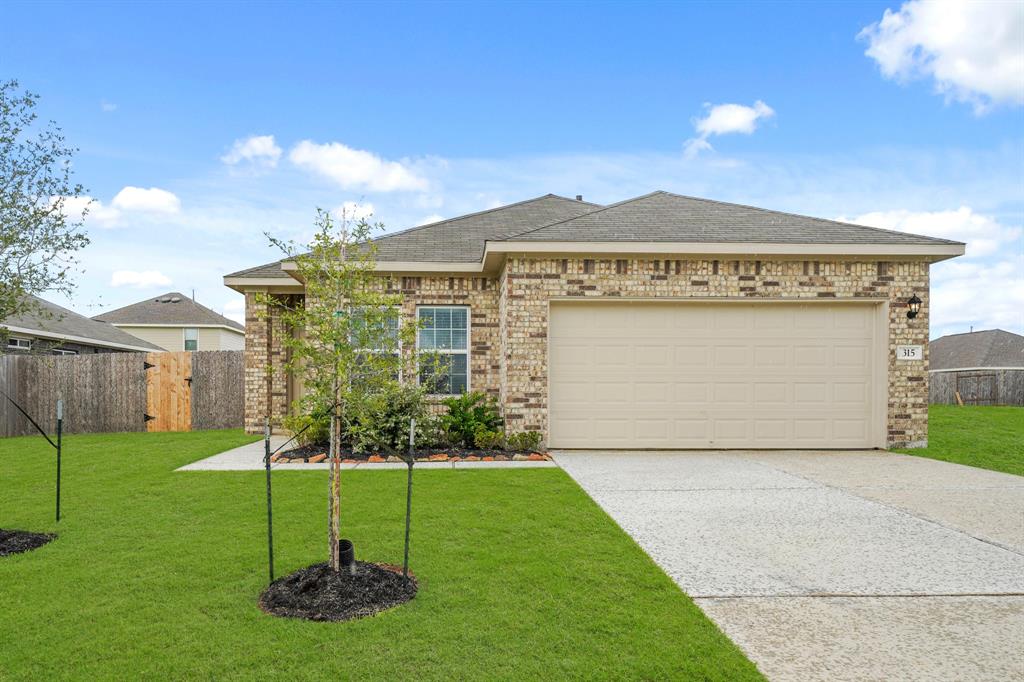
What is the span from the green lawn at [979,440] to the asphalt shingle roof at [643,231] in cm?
352

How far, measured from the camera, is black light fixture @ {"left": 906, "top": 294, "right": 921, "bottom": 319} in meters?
9.20

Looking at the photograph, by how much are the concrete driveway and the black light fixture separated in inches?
104

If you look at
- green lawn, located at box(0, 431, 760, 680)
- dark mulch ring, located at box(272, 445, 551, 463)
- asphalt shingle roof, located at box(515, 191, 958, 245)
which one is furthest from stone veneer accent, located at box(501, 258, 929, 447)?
green lawn, located at box(0, 431, 760, 680)

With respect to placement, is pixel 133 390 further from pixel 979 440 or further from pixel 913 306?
pixel 979 440

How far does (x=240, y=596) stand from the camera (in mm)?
3453

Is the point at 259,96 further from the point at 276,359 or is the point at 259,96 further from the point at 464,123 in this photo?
the point at 276,359

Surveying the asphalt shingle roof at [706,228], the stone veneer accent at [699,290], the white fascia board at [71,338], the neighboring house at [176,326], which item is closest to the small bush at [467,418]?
the stone veneer accent at [699,290]

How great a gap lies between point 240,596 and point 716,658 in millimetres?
2802

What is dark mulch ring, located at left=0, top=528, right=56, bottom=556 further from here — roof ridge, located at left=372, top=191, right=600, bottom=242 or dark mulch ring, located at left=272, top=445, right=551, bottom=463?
roof ridge, located at left=372, top=191, right=600, bottom=242

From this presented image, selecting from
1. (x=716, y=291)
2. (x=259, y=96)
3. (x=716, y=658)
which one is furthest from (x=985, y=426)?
(x=259, y=96)

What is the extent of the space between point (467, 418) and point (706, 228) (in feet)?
17.2

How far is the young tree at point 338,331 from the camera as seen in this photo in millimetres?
3510

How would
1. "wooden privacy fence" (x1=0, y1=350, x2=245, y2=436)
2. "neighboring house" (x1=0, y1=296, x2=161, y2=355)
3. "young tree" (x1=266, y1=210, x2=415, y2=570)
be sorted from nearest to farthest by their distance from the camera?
"young tree" (x1=266, y1=210, x2=415, y2=570)
"wooden privacy fence" (x1=0, y1=350, x2=245, y2=436)
"neighboring house" (x1=0, y1=296, x2=161, y2=355)

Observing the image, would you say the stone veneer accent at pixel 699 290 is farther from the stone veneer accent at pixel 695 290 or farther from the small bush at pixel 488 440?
the small bush at pixel 488 440
